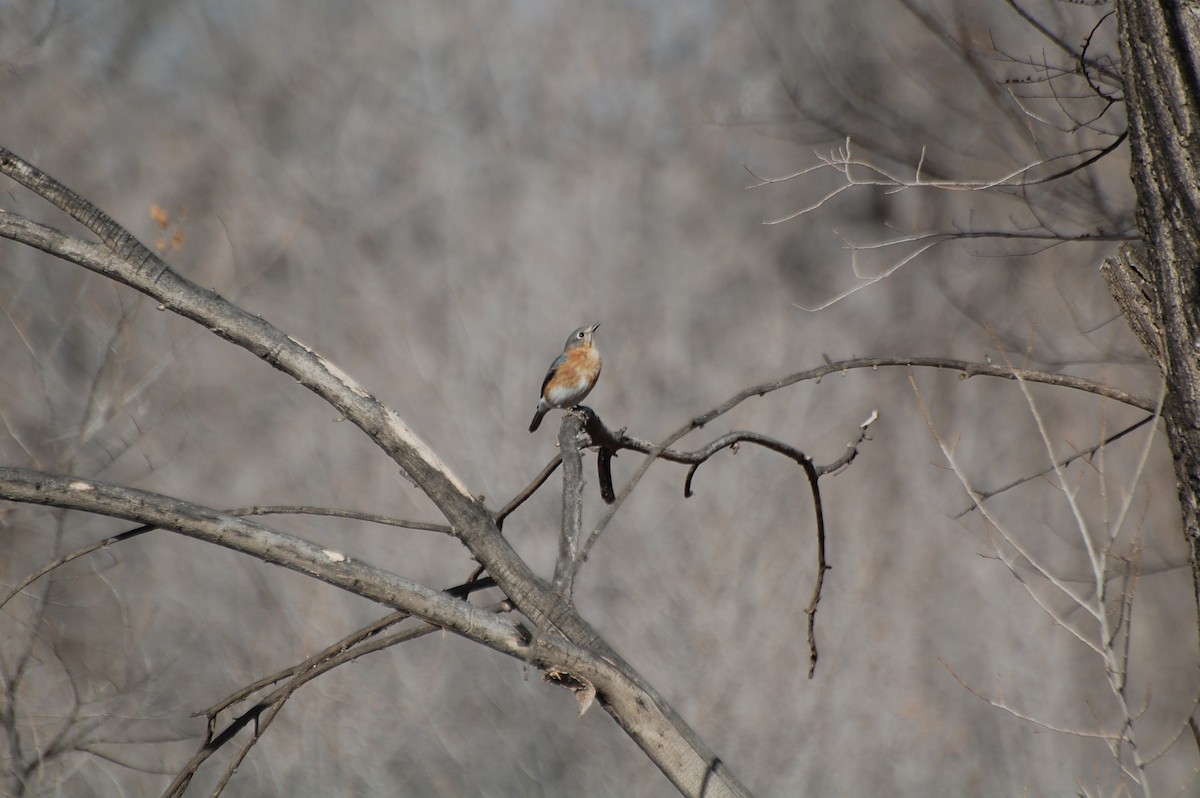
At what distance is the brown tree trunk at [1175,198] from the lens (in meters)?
1.81

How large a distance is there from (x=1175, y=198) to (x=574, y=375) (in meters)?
2.22

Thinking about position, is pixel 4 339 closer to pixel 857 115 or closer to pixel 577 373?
pixel 577 373

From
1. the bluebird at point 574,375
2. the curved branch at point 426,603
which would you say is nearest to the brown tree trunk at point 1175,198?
the curved branch at point 426,603

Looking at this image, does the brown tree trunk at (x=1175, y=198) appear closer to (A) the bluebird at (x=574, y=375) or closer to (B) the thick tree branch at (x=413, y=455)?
(B) the thick tree branch at (x=413, y=455)

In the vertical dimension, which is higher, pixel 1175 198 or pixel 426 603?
pixel 1175 198

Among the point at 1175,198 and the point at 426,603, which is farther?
the point at 1175,198

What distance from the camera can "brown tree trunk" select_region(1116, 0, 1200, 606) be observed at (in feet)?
5.92

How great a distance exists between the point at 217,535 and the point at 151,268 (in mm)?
497

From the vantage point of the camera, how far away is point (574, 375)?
368cm

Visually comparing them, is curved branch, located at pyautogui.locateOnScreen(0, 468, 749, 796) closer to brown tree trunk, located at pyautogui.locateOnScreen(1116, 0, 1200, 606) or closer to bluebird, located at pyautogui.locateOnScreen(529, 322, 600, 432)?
brown tree trunk, located at pyautogui.locateOnScreen(1116, 0, 1200, 606)

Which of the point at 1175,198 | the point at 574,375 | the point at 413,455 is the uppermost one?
the point at 574,375

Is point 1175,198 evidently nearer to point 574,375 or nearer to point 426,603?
point 426,603

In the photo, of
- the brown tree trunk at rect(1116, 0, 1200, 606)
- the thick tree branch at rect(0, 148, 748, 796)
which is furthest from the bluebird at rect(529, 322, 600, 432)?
the brown tree trunk at rect(1116, 0, 1200, 606)

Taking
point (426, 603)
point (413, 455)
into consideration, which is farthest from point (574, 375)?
point (426, 603)
